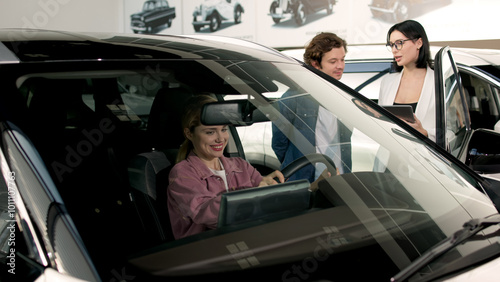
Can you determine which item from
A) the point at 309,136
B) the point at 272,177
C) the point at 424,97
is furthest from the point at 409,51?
the point at 272,177

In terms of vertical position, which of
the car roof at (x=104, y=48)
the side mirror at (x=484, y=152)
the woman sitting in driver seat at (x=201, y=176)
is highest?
the car roof at (x=104, y=48)

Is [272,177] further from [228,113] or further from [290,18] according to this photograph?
[290,18]

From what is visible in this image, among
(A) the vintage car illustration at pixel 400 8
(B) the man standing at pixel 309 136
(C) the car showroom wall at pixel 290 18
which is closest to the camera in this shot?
(B) the man standing at pixel 309 136

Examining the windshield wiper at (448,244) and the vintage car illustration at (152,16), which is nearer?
the windshield wiper at (448,244)

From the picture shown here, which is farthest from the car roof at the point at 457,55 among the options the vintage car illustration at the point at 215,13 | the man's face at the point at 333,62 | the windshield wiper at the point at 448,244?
the vintage car illustration at the point at 215,13

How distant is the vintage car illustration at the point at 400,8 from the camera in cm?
561

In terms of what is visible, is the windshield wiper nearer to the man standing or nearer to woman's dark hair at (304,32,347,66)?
the man standing

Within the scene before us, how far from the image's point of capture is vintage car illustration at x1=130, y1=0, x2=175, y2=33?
775cm

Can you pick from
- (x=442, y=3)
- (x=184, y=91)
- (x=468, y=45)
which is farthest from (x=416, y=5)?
(x=184, y=91)

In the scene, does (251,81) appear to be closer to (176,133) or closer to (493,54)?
(176,133)

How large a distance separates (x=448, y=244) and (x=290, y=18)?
19.4ft

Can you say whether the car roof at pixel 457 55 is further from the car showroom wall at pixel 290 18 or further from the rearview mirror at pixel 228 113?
the rearview mirror at pixel 228 113

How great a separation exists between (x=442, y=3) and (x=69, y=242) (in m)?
5.36

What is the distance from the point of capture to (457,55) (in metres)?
3.30
